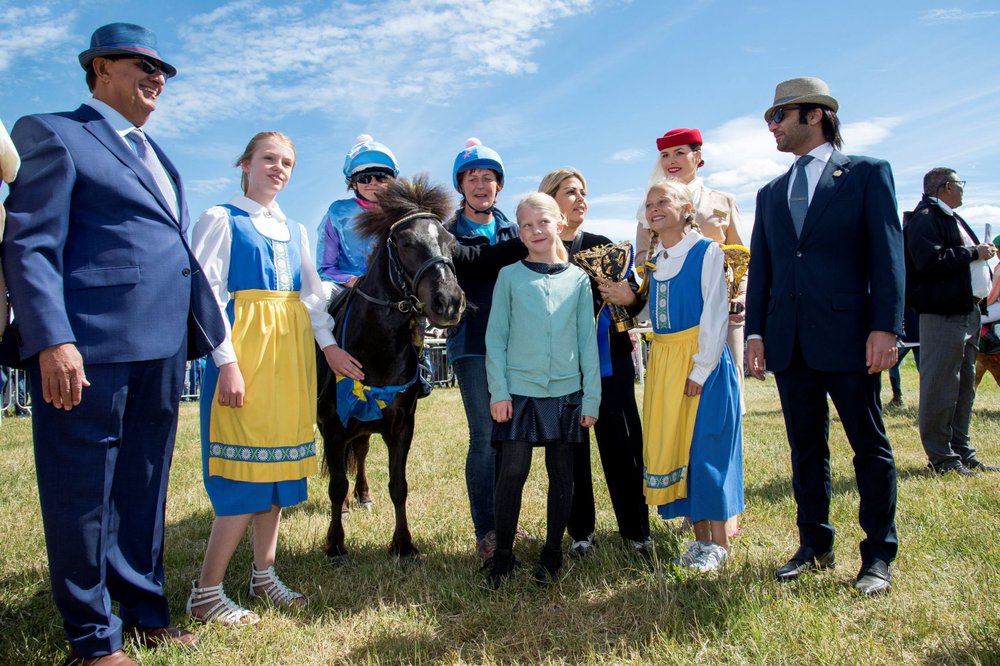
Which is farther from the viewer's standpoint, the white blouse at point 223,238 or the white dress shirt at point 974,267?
the white dress shirt at point 974,267

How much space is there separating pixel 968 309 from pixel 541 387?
15.6 ft

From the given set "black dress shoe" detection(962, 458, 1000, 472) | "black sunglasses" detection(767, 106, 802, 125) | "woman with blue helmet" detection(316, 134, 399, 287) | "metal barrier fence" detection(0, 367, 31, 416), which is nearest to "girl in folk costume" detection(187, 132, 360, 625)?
"woman with blue helmet" detection(316, 134, 399, 287)

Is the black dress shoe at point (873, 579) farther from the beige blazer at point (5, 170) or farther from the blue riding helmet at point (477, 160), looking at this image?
the beige blazer at point (5, 170)

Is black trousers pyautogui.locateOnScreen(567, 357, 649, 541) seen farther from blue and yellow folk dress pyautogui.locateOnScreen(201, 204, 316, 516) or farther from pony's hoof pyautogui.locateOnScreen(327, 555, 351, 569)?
blue and yellow folk dress pyautogui.locateOnScreen(201, 204, 316, 516)

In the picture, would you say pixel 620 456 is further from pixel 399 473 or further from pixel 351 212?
pixel 351 212

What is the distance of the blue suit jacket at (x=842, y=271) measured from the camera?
123 inches

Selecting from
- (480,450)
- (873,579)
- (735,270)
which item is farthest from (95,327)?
(873,579)

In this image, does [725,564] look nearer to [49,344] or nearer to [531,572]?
[531,572]

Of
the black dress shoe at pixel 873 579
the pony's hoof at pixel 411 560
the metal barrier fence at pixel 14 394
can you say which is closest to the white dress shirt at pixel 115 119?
the pony's hoof at pixel 411 560

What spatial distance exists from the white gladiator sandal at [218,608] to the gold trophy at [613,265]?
96.1 inches

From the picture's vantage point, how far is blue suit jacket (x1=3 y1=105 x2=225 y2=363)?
91.1 inches

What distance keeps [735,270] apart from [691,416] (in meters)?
1.06

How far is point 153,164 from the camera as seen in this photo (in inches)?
112

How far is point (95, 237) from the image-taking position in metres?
2.52
